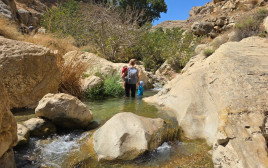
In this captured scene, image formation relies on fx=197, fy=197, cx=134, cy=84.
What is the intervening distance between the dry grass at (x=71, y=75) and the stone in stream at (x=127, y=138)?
3555mm

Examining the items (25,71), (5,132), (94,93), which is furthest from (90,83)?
(5,132)

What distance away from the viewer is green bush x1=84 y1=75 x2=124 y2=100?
279 inches

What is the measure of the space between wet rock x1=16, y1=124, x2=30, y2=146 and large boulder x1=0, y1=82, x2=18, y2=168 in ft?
2.85

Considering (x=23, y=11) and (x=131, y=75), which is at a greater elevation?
(x=23, y=11)

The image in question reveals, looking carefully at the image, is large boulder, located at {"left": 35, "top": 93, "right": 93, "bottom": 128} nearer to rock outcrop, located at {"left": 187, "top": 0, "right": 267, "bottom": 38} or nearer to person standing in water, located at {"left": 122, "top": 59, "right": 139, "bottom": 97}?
person standing in water, located at {"left": 122, "top": 59, "right": 139, "bottom": 97}

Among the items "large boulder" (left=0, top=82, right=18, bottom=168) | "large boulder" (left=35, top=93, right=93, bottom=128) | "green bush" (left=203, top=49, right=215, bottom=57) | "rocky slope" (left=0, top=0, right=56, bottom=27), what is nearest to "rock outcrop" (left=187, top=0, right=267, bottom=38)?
"green bush" (left=203, top=49, right=215, bottom=57)

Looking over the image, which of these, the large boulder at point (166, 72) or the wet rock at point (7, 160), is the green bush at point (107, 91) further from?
the large boulder at point (166, 72)

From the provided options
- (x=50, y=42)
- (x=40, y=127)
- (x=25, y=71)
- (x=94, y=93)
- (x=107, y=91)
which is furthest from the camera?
(x=50, y=42)

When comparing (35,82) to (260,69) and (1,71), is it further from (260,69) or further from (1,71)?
(260,69)

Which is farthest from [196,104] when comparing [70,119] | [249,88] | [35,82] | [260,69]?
[35,82]

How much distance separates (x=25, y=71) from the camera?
15.9ft

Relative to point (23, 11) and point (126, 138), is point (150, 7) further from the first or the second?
point (126, 138)

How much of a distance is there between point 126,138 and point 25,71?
3.35 metres

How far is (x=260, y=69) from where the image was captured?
401cm
